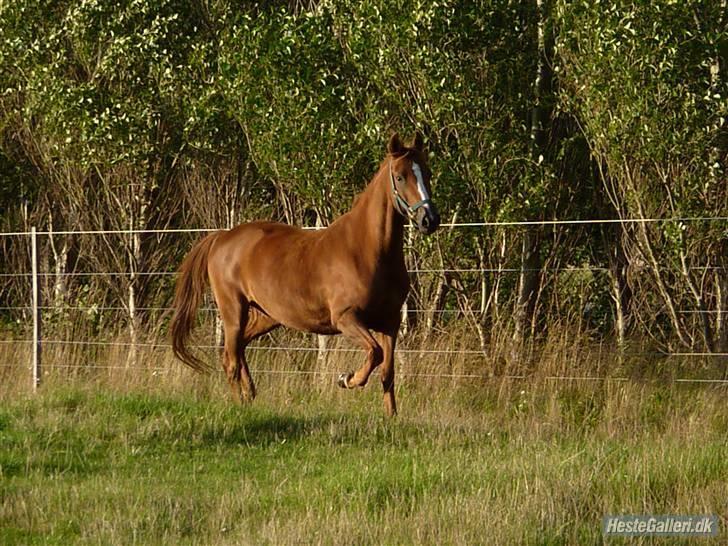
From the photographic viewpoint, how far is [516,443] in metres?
9.02

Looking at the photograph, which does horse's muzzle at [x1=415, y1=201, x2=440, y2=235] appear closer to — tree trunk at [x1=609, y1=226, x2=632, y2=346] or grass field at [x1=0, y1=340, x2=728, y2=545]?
grass field at [x1=0, y1=340, x2=728, y2=545]

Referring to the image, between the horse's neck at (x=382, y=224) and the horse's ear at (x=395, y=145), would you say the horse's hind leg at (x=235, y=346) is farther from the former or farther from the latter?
the horse's ear at (x=395, y=145)

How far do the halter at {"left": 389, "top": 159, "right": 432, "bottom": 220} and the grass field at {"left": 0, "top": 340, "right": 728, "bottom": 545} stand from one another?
5.41ft

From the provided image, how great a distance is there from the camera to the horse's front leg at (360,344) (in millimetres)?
9969

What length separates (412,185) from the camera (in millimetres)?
9891

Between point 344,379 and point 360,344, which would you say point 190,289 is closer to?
point 360,344

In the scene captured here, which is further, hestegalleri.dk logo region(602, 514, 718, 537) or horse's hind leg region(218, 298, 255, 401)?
horse's hind leg region(218, 298, 255, 401)

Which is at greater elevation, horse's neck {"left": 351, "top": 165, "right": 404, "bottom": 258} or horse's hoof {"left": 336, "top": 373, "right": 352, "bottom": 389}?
horse's neck {"left": 351, "top": 165, "right": 404, "bottom": 258}

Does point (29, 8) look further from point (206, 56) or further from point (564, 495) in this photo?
point (564, 495)

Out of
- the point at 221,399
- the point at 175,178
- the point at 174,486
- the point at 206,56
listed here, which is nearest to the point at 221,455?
the point at 174,486

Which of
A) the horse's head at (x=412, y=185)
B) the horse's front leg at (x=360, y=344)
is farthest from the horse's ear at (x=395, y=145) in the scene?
the horse's front leg at (x=360, y=344)

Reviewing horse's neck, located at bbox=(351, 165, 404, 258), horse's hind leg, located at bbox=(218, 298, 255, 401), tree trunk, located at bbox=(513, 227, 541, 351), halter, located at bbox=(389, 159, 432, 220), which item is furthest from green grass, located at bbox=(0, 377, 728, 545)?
tree trunk, located at bbox=(513, 227, 541, 351)

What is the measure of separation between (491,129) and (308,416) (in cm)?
493

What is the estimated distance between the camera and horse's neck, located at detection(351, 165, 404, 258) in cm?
1027
